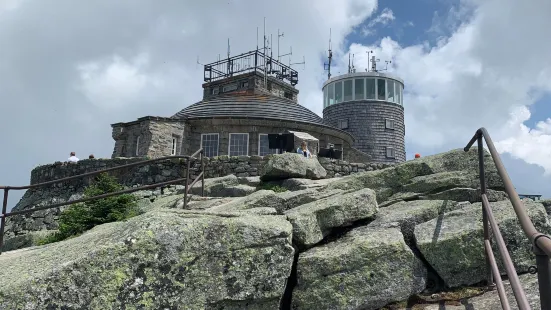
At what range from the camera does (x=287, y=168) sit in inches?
455

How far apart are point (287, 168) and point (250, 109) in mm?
15981

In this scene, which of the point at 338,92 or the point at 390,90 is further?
the point at 338,92

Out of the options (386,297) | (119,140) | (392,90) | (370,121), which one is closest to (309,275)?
(386,297)

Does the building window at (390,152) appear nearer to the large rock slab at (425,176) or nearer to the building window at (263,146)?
the building window at (263,146)

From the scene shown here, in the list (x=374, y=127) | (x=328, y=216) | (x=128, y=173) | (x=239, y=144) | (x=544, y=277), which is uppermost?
A: (x=374, y=127)

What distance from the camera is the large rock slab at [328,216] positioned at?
5078mm

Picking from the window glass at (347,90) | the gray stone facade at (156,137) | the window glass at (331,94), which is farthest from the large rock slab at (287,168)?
the window glass at (331,94)

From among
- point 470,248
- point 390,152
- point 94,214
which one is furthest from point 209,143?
point 390,152

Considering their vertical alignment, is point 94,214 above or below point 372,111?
below

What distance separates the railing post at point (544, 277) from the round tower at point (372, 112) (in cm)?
3871

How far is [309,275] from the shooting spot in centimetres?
460

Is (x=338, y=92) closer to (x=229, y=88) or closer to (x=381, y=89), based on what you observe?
(x=381, y=89)

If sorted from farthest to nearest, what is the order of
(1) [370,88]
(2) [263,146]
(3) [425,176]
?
1. (1) [370,88]
2. (2) [263,146]
3. (3) [425,176]

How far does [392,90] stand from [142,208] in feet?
119
